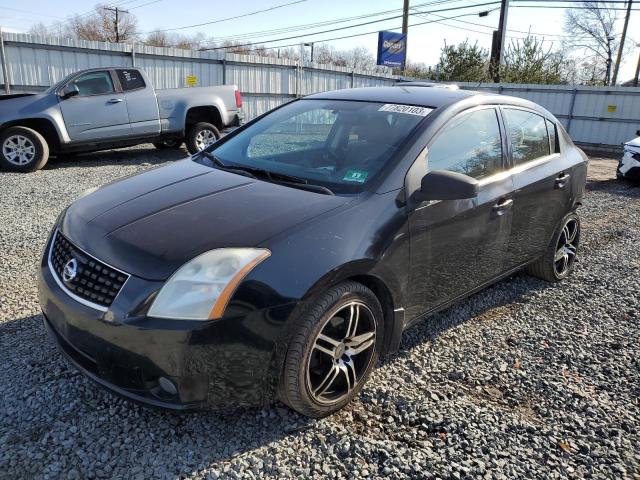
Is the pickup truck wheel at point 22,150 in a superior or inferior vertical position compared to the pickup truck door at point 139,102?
inferior

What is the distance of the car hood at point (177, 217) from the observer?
7.45 feet

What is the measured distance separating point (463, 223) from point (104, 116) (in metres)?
8.46

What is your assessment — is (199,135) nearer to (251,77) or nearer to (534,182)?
(251,77)

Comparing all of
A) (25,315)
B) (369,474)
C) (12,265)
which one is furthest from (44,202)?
(369,474)

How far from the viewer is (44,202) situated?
22.5ft

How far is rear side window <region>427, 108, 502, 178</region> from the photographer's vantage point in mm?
3115

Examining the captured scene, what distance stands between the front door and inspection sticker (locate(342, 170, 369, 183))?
33 cm

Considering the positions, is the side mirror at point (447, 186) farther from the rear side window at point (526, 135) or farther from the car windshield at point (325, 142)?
the rear side window at point (526, 135)

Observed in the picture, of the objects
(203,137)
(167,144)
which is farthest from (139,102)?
(167,144)

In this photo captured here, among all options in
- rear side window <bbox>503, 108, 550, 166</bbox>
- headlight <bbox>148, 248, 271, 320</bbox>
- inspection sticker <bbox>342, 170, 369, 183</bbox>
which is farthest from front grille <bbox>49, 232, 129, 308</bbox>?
rear side window <bbox>503, 108, 550, 166</bbox>

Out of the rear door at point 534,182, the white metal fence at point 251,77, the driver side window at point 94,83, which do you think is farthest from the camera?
the white metal fence at point 251,77

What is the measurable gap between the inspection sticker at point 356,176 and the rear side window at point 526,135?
1.42 meters

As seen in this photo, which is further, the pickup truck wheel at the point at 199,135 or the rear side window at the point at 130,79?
the pickup truck wheel at the point at 199,135

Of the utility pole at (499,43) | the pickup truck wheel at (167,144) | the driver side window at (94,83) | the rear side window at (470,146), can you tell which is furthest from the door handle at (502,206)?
the utility pole at (499,43)
